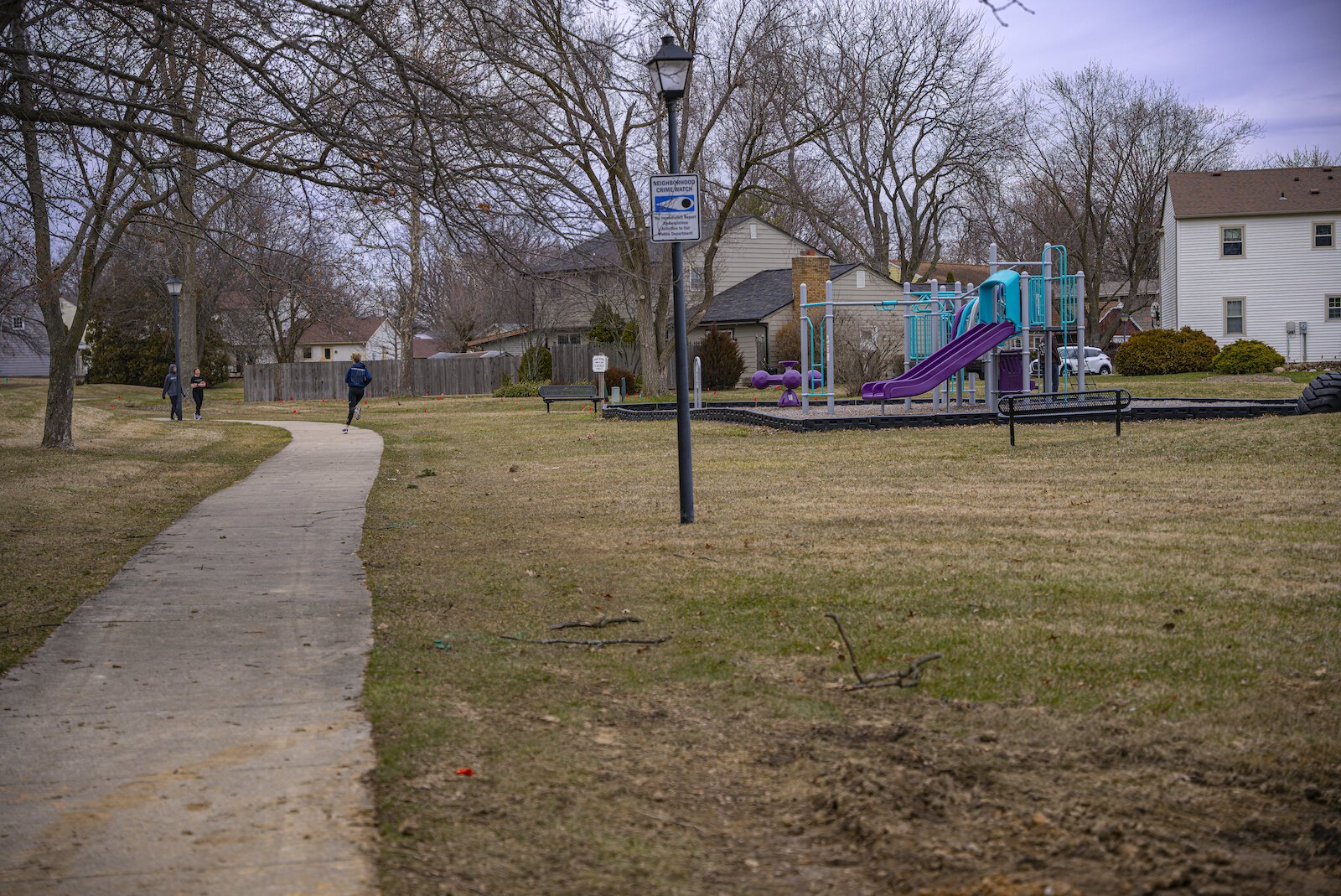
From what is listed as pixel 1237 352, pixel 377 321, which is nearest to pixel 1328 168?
pixel 1237 352

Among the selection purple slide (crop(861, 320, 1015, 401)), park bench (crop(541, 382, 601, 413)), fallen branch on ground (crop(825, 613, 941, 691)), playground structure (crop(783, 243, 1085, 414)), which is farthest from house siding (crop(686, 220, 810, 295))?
fallen branch on ground (crop(825, 613, 941, 691))

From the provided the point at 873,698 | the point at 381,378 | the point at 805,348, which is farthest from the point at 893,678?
the point at 381,378

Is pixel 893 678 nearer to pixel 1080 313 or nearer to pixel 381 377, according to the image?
pixel 1080 313

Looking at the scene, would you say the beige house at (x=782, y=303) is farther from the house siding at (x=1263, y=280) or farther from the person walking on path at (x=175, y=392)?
the person walking on path at (x=175, y=392)

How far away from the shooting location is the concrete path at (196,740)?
3.81 m

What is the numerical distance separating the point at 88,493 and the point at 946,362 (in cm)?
1399

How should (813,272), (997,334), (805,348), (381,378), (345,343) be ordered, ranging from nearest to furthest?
(997,334), (805,348), (813,272), (381,378), (345,343)

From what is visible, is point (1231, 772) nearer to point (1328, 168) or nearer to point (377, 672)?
point (377, 672)

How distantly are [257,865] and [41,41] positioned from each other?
843 cm

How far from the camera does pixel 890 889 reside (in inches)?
145

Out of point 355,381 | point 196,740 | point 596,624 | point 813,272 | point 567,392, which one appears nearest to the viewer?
point 196,740

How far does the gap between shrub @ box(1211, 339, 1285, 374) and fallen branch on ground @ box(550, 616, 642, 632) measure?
37854 mm

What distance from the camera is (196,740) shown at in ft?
16.5

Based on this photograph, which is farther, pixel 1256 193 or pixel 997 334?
pixel 1256 193
